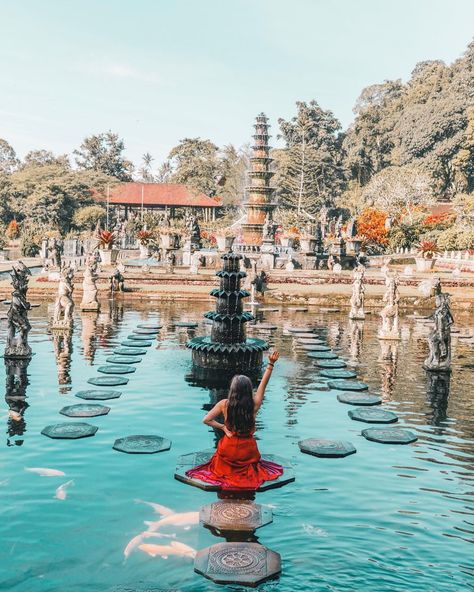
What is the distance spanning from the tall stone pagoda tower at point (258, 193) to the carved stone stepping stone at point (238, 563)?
46.6 meters

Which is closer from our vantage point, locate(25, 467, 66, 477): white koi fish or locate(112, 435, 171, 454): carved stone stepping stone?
locate(25, 467, 66, 477): white koi fish

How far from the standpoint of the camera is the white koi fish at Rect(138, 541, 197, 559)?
20.0ft

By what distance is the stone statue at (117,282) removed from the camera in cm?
2736

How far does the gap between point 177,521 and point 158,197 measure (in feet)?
215

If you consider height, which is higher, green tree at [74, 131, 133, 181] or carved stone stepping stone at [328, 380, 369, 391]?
green tree at [74, 131, 133, 181]

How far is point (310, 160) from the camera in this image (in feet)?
249

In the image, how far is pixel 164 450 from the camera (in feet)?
29.7

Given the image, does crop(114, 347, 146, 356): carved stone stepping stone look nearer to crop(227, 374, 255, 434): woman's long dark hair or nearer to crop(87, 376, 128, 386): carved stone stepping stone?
crop(87, 376, 128, 386): carved stone stepping stone

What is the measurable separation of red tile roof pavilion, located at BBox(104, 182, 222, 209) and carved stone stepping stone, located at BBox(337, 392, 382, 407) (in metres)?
59.8

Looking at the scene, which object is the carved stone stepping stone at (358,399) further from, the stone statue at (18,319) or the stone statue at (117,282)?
the stone statue at (117,282)

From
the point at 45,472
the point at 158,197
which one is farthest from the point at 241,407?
the point at 158,197

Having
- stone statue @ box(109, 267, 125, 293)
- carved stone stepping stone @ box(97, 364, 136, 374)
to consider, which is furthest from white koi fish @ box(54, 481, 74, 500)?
stone statue @ box(109, 267, 125, 293)

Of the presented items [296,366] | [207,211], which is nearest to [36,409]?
[296,366]

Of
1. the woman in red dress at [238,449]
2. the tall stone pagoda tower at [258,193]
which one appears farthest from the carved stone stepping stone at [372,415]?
the tall stone pagoda tower at [258,193]
